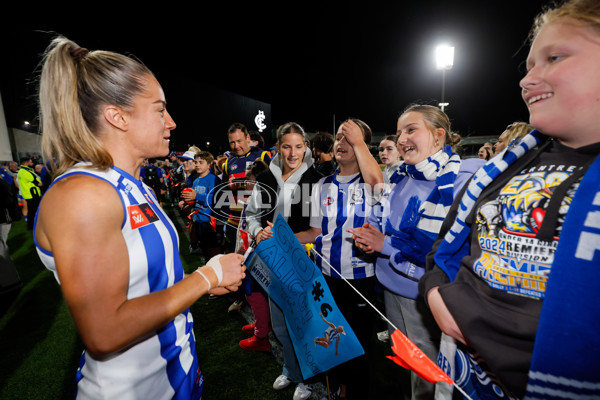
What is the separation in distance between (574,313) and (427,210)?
91 cm

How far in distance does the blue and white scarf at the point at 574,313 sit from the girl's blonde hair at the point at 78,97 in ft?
5.04

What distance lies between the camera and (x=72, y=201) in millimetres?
781

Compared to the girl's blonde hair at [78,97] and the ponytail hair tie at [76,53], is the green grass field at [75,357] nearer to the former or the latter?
the girl's blonde hair at [78,97]

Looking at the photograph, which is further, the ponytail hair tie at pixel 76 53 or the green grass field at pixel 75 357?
the green grass field at pixel 75 357

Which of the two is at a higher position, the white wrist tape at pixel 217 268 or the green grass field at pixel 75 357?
the white wrist tape at pixel 217 268

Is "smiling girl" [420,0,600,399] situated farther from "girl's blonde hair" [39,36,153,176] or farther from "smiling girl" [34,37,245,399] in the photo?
"girl's blonde hair" [39,36,153,176]

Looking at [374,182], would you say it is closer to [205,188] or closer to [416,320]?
[416,320]

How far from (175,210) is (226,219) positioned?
28.4 ft

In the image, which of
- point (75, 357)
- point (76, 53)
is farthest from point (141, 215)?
point (75, 357)

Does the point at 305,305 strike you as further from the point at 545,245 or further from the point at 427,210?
the point at 545,245

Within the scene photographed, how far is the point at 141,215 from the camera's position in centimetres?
98

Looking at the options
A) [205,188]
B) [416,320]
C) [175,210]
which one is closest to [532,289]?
[416,320]

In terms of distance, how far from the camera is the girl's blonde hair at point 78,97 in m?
0.95

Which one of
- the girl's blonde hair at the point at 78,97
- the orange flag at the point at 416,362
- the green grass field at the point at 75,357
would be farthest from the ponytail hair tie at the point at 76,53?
the green grass field at the point at 75,357
